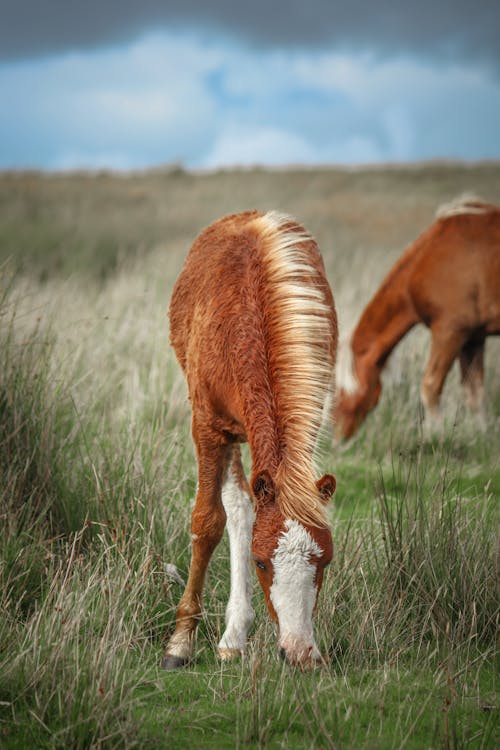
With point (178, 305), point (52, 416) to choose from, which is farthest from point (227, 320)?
point (52, 416)

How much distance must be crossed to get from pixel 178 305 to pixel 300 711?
2494 millimetres

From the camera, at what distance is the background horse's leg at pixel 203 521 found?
13.0ft

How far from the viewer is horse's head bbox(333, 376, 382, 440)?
25.0 feet

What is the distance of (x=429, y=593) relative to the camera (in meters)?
3.94

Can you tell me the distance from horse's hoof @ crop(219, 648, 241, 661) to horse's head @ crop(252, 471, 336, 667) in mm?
844

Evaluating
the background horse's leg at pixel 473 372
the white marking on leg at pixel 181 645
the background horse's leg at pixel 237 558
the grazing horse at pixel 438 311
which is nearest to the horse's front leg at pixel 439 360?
the grazing horse at pixel 438 311

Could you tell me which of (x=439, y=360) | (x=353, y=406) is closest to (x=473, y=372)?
(x=439, y=360)

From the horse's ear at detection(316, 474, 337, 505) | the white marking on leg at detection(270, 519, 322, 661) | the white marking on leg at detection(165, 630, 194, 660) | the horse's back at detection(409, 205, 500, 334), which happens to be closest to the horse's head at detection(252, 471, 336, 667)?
the white marking on leg at detection(270, 519, 322, 661)

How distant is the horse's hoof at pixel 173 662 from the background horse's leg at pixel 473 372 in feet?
15.7

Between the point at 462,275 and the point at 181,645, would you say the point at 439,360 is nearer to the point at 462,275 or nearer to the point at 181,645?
the point at 462,275

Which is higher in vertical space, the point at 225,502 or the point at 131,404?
the point at 131,404

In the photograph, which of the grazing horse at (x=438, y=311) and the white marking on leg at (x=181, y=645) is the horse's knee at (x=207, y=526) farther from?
the grazing horse at (x=438, y=311)

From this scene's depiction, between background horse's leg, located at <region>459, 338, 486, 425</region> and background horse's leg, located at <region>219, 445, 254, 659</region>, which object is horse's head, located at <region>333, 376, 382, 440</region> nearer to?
background horse's leg, located at <region>459, 338, 486, 425</region>

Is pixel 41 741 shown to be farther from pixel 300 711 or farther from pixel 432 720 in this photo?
pixel 432 720
